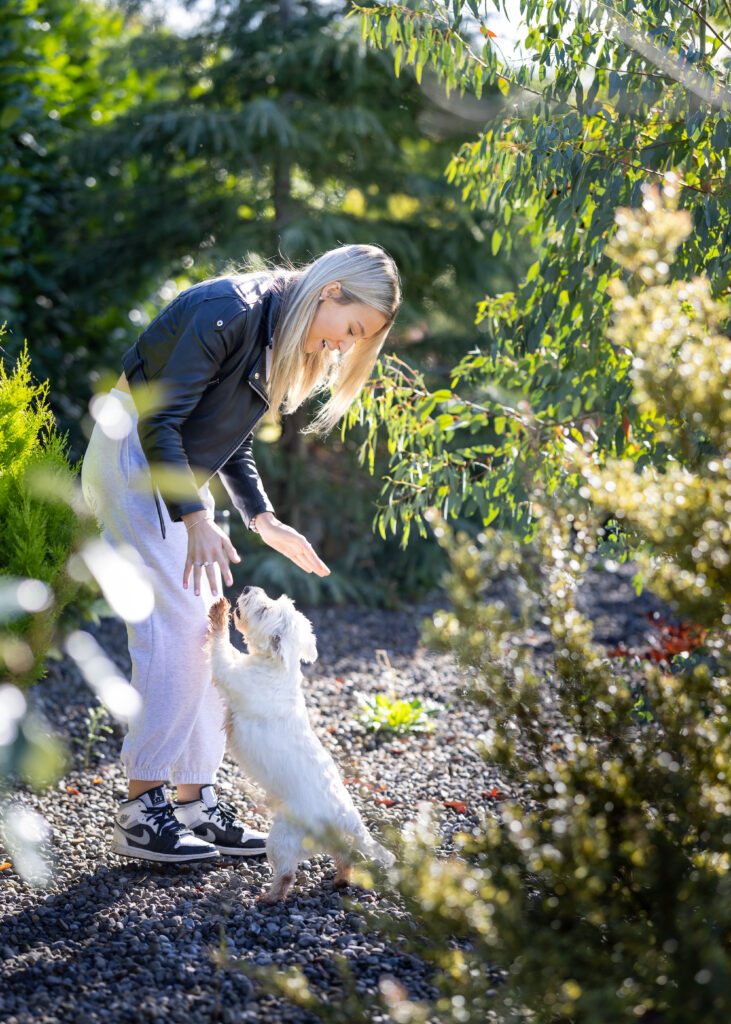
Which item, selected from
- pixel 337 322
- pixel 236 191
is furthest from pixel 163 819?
pixel 236 191

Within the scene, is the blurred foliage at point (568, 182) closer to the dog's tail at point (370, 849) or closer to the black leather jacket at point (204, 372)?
the black leather jacket at point (204, 372)

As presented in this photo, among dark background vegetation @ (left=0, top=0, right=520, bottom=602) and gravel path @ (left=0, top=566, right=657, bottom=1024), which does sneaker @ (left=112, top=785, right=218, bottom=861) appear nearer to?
gravel path @ (left=0, top=566, right=657, bottom=1024)

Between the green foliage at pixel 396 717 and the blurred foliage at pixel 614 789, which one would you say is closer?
the blurred foliage at pixel 614 789

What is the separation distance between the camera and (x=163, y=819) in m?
2.64

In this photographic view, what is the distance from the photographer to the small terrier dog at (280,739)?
A: 2.35 meters

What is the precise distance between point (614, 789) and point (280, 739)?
996mm

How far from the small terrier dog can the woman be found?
0.56 feet

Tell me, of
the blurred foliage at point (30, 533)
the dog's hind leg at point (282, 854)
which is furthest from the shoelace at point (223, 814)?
the blurred foliage at point (30, 533)

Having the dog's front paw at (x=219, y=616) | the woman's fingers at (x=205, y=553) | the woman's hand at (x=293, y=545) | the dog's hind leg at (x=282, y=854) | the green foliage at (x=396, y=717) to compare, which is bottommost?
the green foliage at (x=396, y=717)

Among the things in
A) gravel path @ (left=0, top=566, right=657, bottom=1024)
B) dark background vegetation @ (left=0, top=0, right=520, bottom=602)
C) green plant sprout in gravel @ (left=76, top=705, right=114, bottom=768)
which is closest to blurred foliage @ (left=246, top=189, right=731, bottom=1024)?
gravel path @ (left=0, top=566, right=657, bottom=1024)

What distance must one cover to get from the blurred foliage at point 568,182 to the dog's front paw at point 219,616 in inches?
32.1

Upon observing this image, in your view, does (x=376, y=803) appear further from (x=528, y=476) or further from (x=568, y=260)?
(x=568, y=260)

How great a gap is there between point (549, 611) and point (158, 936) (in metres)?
1.30

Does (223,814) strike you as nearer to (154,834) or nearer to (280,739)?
(154,834)
